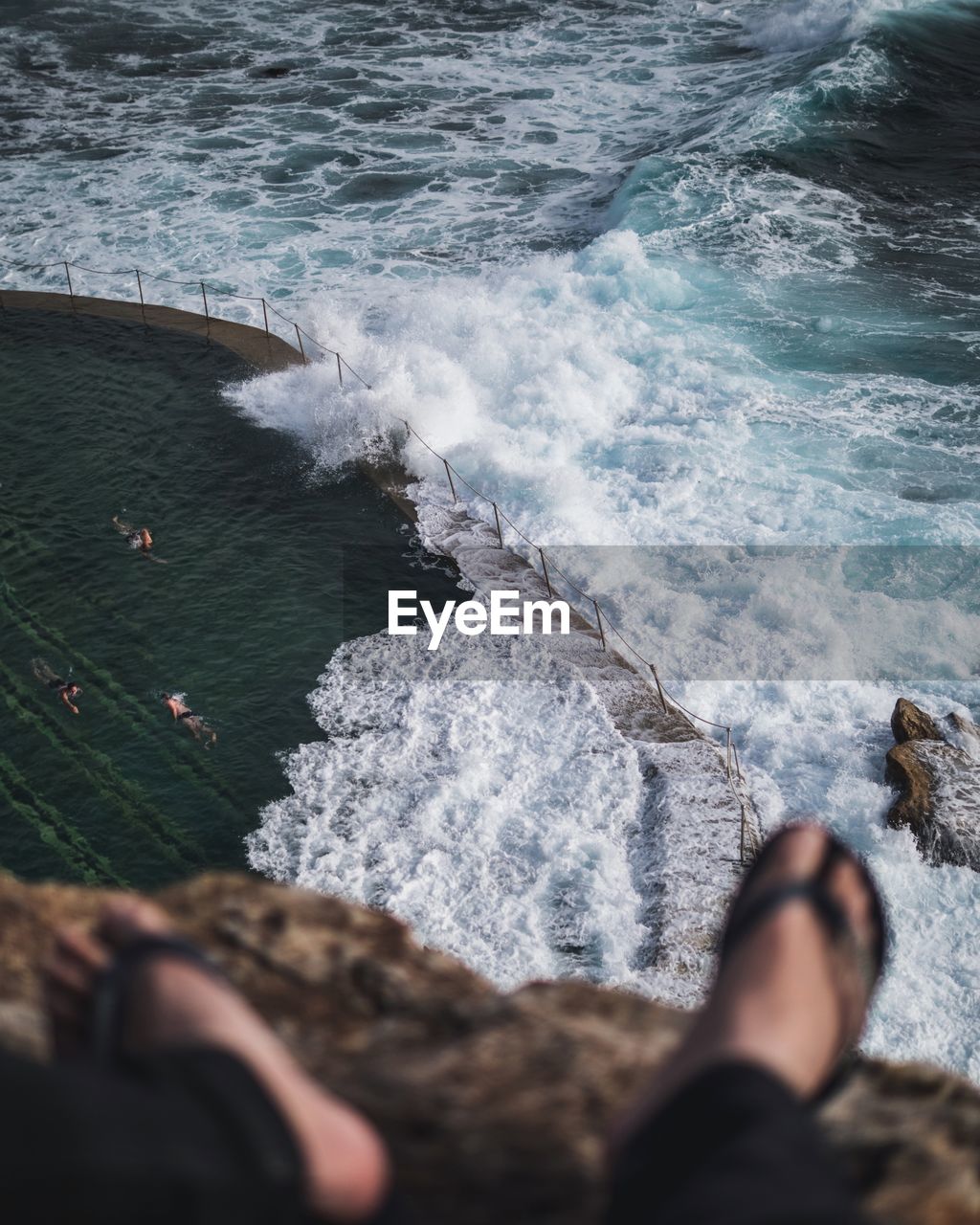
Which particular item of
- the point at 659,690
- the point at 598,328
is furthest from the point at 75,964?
the point at 598,328

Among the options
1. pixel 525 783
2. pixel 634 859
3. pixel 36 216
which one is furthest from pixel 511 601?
pixel 36 216

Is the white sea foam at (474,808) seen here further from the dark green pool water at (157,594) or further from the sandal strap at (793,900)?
the sandal strap at (793,900)

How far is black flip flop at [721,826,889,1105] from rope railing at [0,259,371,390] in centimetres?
1504

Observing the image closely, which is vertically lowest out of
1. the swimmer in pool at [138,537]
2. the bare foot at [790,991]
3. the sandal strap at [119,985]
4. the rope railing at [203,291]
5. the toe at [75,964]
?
the swimmer in pool at [138,537]

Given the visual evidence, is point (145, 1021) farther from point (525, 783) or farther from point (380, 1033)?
point (525, 783)

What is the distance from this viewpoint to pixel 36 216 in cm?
2275

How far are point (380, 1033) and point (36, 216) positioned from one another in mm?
24186

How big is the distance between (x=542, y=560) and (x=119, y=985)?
36.6 ft

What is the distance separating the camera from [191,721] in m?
10.6

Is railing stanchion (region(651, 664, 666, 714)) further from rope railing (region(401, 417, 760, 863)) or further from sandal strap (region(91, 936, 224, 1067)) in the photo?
sandal strap (region(91, 936, 224, 1067))

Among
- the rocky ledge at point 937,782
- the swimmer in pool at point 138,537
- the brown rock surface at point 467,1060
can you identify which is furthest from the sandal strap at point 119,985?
the swimmer in pool at point 138,537

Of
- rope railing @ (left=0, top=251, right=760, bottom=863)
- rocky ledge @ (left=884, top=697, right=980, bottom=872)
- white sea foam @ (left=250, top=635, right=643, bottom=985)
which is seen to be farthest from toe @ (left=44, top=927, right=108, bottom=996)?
rocky ledge @ (left=884, top=697, right=980, bottom=872)

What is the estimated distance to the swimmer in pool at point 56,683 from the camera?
10789 mm

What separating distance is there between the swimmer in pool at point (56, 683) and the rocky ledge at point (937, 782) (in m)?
8.01
